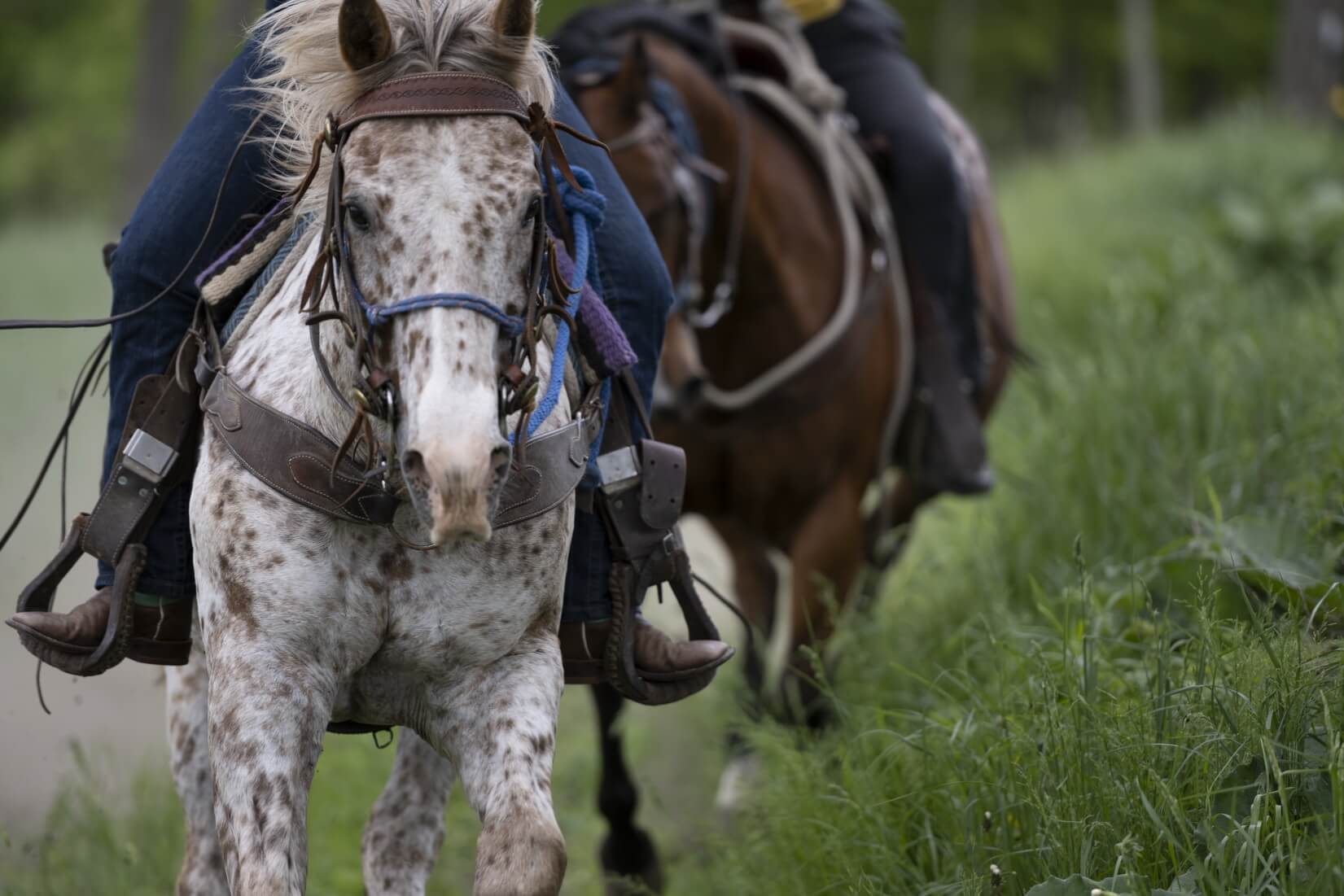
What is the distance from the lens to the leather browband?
2.59 meters

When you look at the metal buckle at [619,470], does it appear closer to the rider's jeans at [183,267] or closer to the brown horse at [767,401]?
the rider's jeans at [183,267]

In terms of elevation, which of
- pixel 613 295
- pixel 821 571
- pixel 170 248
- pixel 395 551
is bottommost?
pixel 821 571

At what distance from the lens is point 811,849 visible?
3.78 metres

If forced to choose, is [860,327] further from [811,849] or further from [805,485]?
[811,849]

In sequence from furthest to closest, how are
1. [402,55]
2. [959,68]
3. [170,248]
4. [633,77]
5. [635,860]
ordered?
[959,68] → [635,860] → [633,77] → [170,248] → [402,55]

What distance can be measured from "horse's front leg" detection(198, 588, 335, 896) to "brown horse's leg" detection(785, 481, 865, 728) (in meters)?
2.57

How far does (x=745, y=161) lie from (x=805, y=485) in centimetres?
117

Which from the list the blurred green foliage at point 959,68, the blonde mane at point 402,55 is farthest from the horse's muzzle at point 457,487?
the blurred green foliage at point 959,68

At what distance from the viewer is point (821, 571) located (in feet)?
17.7

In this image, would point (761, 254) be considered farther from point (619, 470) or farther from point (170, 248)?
point (170, 248)

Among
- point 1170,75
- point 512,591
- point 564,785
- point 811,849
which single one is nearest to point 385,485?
point 512,591

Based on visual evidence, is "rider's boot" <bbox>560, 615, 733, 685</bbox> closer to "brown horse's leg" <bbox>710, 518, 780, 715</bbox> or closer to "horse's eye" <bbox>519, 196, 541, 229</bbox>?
"horse's eye" <bbox>519, 196, 541, 229</bbox>

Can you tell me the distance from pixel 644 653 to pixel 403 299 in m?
1.25

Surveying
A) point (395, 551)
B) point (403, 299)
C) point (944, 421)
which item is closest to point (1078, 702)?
point (395, 551)
